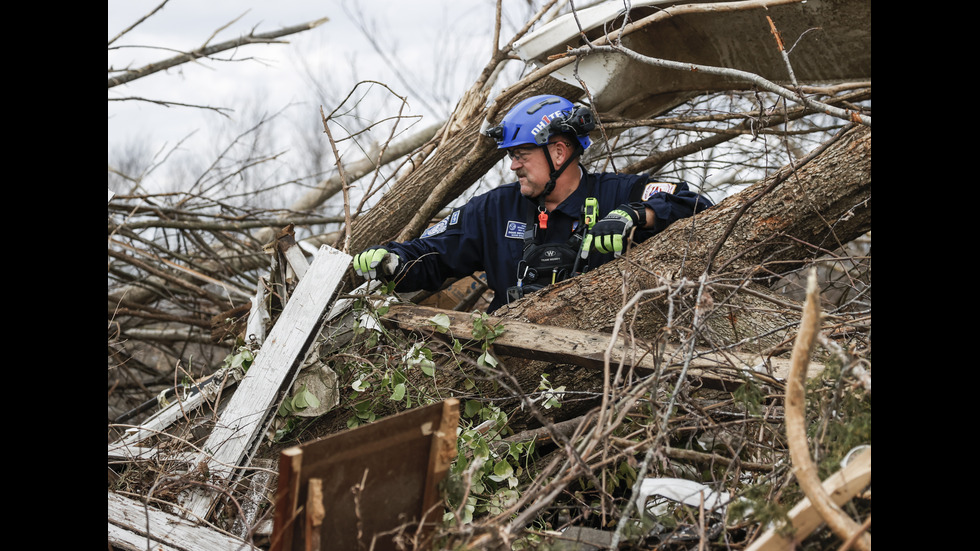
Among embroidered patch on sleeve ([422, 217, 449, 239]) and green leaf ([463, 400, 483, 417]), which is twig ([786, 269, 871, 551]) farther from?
embroidered patch on sleeve ([422, 217, 449, 239])

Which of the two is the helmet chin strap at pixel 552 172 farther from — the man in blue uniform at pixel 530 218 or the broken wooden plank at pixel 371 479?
the broken wooden plank at pixel 371 479

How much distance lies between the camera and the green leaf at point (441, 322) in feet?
9.96

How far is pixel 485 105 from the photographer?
4.50 meters

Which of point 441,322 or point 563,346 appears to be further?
point 441,322

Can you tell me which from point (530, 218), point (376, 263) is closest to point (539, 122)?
point (530, 218)

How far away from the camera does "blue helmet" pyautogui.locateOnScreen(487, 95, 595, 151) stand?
390 centimetres

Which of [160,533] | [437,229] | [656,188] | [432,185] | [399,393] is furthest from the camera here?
[432,185]

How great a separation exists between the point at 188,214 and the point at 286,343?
9.38ft

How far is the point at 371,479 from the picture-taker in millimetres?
1721

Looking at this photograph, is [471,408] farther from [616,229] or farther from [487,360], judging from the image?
[616,229]

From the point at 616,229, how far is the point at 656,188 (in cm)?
59

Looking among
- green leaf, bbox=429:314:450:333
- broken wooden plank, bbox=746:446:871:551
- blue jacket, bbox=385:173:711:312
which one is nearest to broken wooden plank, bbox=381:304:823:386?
green leaf, bbox=429:314:450:333

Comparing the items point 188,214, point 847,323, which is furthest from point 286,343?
point 188,214
